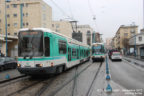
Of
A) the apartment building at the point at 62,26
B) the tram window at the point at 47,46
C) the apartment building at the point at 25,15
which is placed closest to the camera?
the tram window at the point at 47,46

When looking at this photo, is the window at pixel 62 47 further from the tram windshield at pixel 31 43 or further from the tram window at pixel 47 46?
the tram windshield at pixel 31 43

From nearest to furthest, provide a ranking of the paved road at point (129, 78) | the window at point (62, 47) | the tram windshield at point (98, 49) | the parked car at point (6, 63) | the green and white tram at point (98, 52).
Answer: the paved road at point (129, 78)
the window at point (62, 47)
the parked car at point (6, 63)
the green and white tram at point (98, 52)
the tram windshield at point (98, 49)

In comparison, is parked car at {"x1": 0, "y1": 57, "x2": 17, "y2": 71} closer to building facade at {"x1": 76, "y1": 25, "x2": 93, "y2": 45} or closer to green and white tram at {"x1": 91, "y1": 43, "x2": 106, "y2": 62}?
green and white tram at {"x1": 91, "y1": 43, "x2": 106, "y2": 62}

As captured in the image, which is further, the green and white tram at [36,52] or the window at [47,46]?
the window at [47,46]

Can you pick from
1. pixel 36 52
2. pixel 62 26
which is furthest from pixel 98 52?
pixel 62 26

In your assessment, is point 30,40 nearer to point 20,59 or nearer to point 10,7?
point 20,59

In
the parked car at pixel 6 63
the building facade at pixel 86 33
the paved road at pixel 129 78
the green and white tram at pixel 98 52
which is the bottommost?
the paved road at pixel 129 78

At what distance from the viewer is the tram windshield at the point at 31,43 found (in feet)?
29.0

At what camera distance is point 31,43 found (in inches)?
353

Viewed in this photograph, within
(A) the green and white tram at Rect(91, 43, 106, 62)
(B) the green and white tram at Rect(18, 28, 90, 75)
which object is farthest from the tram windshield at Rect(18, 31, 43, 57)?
(A) the green and white tram at Rect(91, 43, 106, 62)

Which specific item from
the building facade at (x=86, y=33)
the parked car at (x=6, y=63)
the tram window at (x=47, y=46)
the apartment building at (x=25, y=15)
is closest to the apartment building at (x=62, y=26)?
the apartment building at (x=25, y=15)

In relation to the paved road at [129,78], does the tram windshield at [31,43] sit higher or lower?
higher

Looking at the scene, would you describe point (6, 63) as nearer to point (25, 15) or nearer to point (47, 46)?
point (47, 46)

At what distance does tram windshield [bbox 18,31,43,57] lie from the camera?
8.84 m
